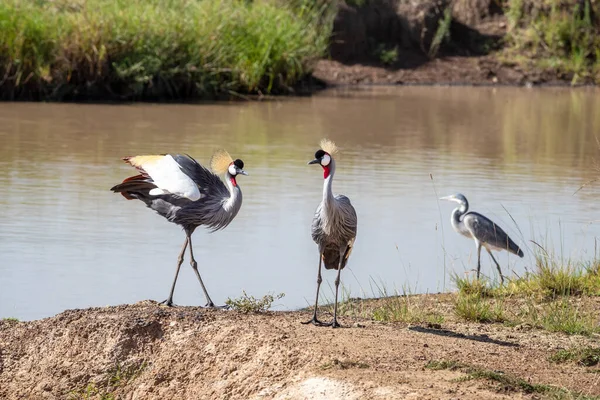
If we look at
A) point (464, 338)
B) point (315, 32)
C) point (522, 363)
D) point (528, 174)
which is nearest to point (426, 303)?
point (464, 338)

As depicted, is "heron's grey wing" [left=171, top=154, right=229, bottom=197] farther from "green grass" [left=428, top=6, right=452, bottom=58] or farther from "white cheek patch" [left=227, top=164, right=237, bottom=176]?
"green grass" [left=428, top=6, right=452, bottom=58]

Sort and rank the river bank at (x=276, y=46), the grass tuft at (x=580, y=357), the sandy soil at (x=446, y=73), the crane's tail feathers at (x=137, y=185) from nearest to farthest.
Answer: the grass tuft at (x=580, y=357) → the crane's tail feathers at (x=137, y=185) → the river bank at (x=276, y=46) → the sandy soil at (x=446, y=73)

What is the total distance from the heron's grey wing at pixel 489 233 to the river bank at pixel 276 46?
34.0 ft

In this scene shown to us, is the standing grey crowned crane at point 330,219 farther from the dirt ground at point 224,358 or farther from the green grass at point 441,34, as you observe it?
the green grass at point 441,34

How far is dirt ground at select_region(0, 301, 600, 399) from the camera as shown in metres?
5.10

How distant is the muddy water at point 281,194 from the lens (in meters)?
8.10

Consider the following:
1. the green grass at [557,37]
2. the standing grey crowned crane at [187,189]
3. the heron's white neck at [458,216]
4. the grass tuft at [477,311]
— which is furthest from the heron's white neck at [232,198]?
the green grass at [557,37]

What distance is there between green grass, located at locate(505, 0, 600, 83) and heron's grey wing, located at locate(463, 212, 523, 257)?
17.4 metres

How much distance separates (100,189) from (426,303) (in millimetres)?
4833

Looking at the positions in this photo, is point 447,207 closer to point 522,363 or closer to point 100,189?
point 100,189

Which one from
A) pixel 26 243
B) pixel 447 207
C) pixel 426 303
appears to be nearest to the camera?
pixel 426 303

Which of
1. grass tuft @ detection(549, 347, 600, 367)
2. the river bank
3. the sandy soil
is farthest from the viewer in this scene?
the sandy soil

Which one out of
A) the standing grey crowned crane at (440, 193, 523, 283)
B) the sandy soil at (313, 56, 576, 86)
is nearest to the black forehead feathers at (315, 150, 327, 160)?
the standing grey crowned crane at (440, 193, 523, 283)

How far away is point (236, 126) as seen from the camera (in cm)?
1655
